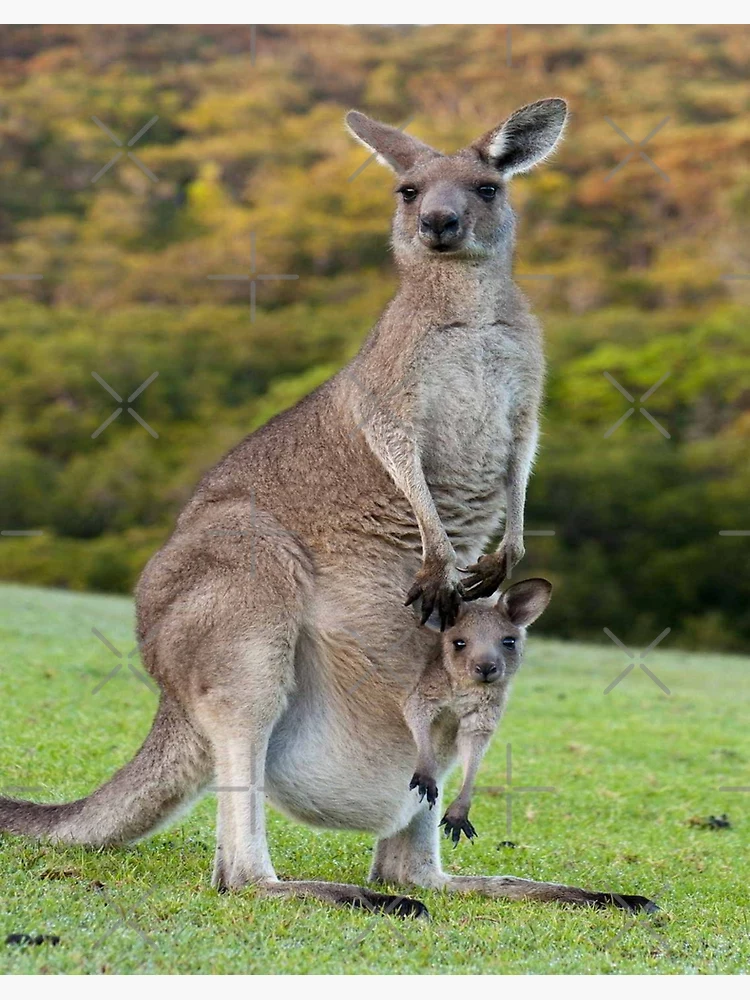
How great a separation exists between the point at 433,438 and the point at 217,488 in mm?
765

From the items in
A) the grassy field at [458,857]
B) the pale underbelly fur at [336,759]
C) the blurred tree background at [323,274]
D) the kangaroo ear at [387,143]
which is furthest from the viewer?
the blurred tree background at [323,274]

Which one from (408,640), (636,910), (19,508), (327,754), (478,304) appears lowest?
(19,508)

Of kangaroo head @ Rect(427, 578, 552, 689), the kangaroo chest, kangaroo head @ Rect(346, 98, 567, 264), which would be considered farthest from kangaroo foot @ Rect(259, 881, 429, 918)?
kangaroo head @ Rect(346, 98, 567, 264)

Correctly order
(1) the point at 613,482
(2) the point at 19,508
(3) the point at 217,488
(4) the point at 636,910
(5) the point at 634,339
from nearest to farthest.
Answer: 1. (4) the point at 636,910
2. (3) the point at 217,488
3. (2) the point at 19,508
4. (1) the point at 613,482
5. (5) the point at 634,339

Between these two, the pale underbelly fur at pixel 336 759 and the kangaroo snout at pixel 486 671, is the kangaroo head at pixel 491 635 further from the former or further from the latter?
the pale underbelly fur at pixel 336 759

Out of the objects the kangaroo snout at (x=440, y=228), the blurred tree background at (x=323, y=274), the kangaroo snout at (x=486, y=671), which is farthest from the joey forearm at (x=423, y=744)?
the blurred tree background at (x=323, y=274)

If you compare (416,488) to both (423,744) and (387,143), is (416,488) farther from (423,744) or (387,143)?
(387,143)

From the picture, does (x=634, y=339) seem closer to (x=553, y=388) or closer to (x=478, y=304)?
(x=553, y=388)

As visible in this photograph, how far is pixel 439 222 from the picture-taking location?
13.6ft

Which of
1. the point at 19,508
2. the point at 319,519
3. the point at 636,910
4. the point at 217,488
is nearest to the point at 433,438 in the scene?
the point at 319,519

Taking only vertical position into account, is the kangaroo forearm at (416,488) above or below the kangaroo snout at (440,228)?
below

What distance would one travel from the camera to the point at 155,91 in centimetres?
1984

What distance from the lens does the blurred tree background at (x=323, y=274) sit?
16438 mm

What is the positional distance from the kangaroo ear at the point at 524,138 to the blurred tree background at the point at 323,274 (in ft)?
26.5
